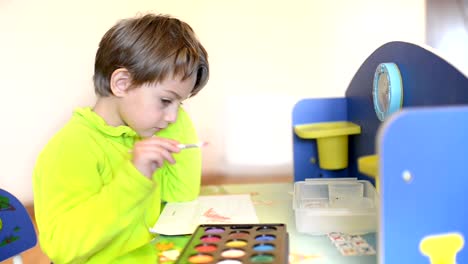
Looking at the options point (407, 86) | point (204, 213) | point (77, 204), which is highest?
point (407, 86)

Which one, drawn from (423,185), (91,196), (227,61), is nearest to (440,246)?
(423,185)

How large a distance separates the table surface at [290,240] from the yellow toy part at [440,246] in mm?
160

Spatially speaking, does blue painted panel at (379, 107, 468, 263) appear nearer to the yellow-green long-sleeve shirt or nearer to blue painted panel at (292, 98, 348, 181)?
the yellow-green long-sleeve shirt

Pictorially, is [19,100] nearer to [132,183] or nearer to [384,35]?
[132,183]

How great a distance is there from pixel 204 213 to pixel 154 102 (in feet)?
0.86

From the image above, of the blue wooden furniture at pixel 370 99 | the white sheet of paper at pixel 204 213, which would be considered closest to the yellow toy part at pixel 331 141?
the blue wooden furniture at pixel 370 99

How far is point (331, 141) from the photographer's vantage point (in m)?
1.04

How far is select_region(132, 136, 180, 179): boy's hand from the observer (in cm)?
62

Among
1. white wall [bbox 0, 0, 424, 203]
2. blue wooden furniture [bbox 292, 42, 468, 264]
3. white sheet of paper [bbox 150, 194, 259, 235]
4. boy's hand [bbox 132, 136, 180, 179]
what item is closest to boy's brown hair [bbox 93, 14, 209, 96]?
boy's hand [bbox 132, 136, 180, 179]

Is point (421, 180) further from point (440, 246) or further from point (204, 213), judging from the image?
point (204, 213)

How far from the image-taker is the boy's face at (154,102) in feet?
2.42

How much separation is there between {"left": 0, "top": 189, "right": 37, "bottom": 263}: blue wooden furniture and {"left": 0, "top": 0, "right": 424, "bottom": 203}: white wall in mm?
612

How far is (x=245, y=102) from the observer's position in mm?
1417

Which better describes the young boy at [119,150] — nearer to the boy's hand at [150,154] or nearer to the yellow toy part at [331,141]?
the boy's hand at [150,154]
